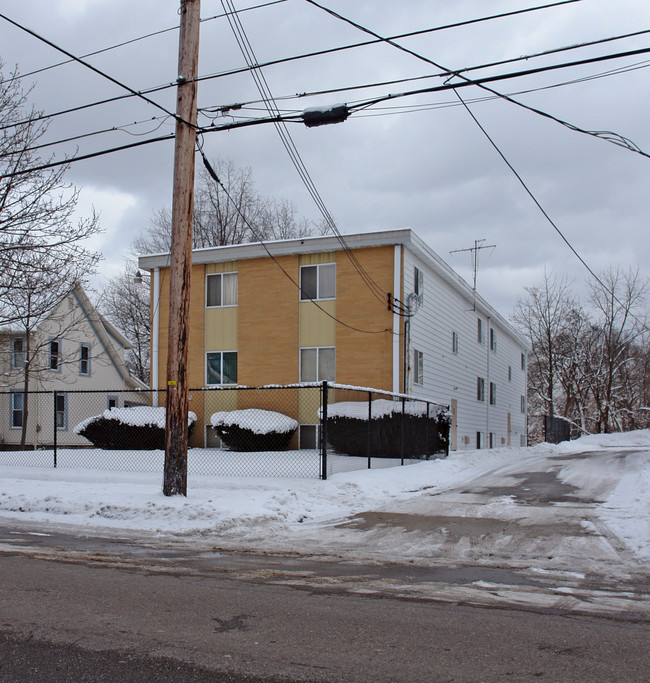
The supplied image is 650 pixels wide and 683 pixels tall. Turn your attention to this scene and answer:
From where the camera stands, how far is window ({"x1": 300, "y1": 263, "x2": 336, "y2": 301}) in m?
22.1

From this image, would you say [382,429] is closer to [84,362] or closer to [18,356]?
[18,356]

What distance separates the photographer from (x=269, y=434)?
2042cm

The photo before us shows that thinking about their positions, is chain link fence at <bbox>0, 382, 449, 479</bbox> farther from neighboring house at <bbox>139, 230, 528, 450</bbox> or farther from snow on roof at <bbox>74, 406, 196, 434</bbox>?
neighboring house at <bbox>139, 230, 528, 450</bbox>

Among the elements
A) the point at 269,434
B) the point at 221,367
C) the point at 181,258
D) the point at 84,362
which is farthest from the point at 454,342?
the point at 181,258

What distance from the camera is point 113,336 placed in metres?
35.1

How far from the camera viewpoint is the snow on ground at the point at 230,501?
30.8ft

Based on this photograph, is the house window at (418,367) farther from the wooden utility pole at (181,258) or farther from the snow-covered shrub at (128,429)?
the wooden utility pole at (181,258)

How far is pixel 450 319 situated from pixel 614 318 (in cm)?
2437

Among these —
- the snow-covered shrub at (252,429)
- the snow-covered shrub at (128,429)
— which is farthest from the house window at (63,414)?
the snow-covered shrub at (252,429)

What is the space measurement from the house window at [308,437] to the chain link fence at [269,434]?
0.03 meters

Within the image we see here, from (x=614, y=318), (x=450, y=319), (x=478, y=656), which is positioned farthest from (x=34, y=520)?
(x=614, y=318)

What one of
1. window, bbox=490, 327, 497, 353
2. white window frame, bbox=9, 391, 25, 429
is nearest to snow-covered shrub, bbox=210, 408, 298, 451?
white window frame, bbox=9, 391, 25, 429

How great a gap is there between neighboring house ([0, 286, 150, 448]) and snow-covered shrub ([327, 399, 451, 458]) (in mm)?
11141

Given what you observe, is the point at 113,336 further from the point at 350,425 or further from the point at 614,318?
the point at 614,318
